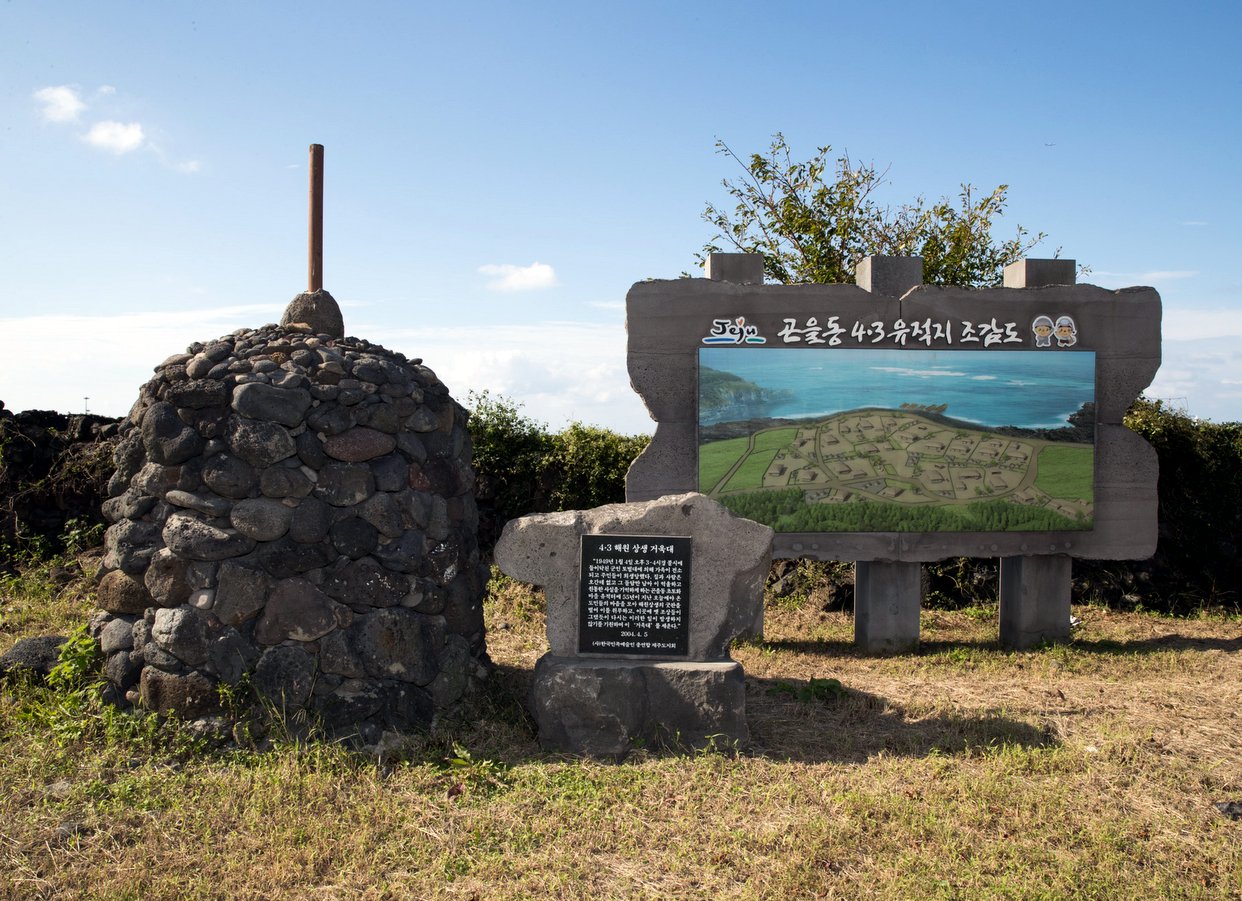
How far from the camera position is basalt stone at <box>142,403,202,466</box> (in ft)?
16.9

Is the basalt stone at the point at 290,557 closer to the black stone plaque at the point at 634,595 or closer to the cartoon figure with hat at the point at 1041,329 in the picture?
the black stone plaque at the point at 634,595

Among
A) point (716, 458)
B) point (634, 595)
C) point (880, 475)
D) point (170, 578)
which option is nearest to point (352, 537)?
point (170, 578)

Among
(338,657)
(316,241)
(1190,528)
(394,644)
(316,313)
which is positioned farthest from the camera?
(1190,528)

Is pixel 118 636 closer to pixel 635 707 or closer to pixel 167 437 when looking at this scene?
pixel 167 437

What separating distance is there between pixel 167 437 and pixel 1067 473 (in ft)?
23.1

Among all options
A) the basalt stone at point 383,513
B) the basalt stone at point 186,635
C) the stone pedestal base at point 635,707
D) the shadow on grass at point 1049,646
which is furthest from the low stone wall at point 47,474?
the shadow on grass at point 1049,646

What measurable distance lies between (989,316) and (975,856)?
5.33m

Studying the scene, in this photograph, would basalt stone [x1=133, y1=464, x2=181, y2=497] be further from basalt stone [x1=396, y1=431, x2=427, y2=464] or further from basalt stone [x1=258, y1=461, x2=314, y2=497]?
basalt stone [x1=396, y1=431, x2=427, y2=464]

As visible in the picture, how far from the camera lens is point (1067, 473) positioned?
331 inches

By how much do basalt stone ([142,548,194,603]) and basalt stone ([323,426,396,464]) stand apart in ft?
3.09

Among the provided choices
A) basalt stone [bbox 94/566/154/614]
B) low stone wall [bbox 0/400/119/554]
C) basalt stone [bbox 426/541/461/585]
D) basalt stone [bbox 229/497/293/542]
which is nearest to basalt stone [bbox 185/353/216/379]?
basalt stone [bbox 229/497/293/542]

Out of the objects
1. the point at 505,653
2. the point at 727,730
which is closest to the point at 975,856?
the point at 727,730

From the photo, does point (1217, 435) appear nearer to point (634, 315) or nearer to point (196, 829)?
point (634, 315)

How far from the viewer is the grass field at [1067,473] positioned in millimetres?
8375
